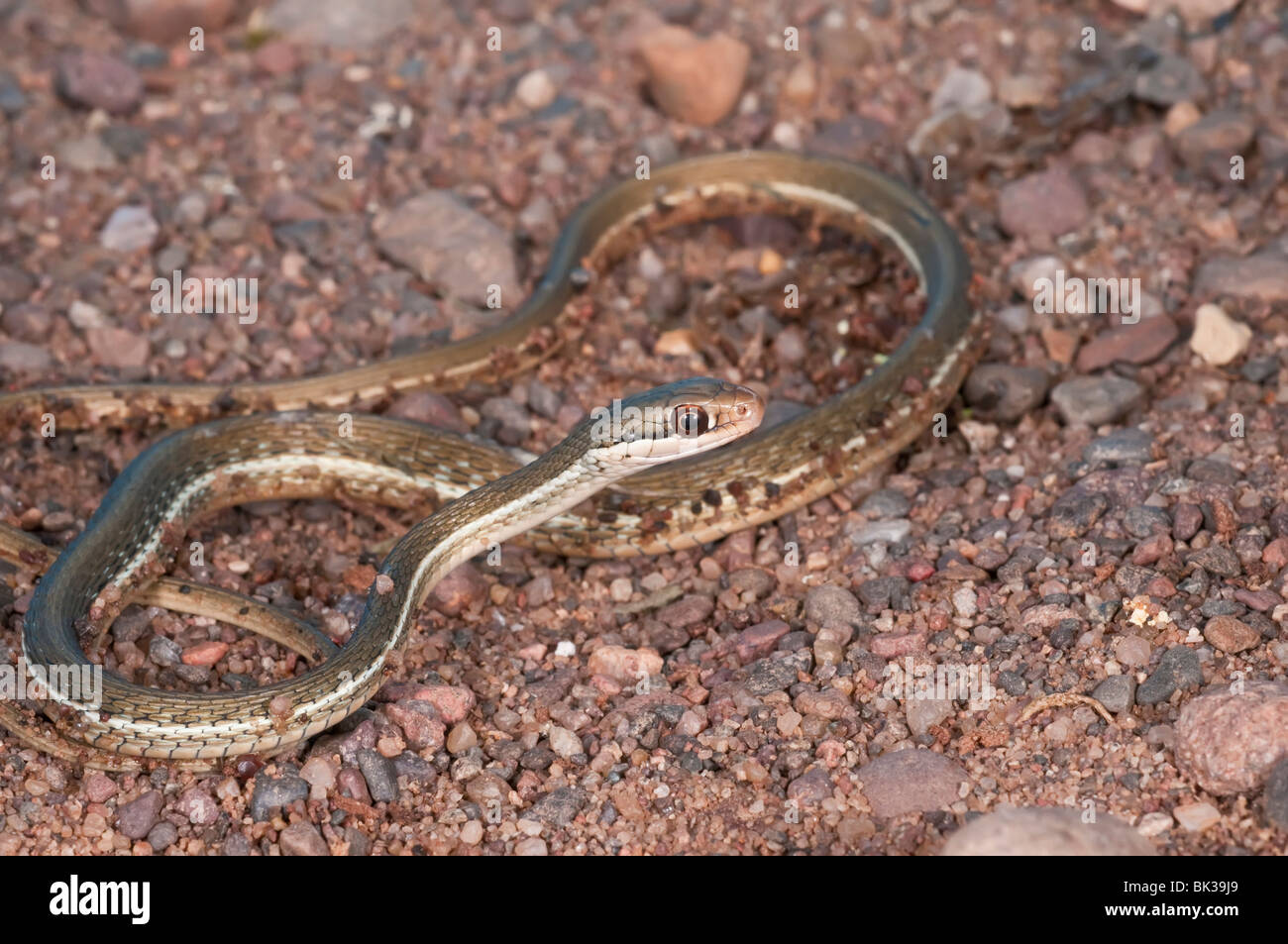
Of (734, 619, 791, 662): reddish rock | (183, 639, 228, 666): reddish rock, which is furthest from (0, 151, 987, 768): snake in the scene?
(734, 619, 791, 662): reddish rock

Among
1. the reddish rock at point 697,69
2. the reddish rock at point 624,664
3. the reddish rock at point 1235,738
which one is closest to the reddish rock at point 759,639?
the reddish rock at point 624,664

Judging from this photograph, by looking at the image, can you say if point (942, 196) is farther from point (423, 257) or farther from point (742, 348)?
point (423, 257)

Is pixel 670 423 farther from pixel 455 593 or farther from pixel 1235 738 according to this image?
pixel 1235 738

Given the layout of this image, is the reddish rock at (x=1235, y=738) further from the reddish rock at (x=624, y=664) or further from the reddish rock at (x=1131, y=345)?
the reddish rock at (x=1131, y=345)

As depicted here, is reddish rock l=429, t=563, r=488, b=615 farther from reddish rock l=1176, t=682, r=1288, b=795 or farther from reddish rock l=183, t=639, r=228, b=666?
reddish rock l=1176, t=682, r=1288, b=795

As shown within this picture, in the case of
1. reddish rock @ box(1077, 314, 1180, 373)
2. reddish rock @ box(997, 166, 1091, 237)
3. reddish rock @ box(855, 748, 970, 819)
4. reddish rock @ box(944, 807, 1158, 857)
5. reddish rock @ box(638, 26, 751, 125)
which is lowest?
reddish rock @ box(944, 807, 1158, 857)
